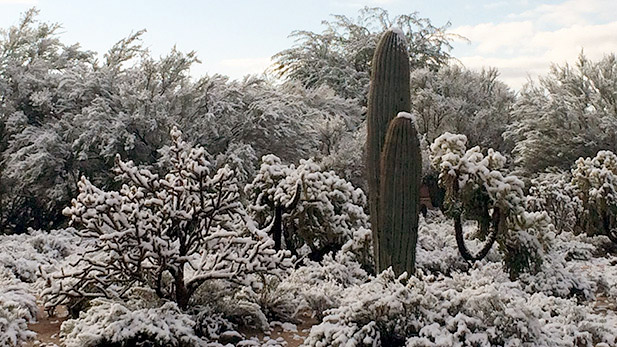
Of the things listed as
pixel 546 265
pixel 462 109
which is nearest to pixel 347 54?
pixel 462 109

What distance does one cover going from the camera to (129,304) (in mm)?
4961

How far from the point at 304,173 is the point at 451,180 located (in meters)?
1.94

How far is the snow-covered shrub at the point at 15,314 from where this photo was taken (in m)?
4.56

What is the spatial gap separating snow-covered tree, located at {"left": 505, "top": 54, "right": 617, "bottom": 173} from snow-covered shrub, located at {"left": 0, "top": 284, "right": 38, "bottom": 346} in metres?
13.3

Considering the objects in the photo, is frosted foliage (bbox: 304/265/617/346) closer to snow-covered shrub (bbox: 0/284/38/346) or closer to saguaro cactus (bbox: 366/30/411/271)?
saguaro cactus (bbox: 366/30/411/271)

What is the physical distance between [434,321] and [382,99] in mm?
2575

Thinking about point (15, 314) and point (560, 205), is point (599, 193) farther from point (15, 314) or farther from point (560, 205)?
point (15, 314)

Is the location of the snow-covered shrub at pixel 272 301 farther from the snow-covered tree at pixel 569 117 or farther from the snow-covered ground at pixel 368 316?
the snow-covered tree at pixel 569 117

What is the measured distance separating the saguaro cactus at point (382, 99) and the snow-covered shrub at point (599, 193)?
5384mm

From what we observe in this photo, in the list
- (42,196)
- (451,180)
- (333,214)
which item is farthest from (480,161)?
(42,196)

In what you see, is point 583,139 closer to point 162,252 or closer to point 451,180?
point 451,180

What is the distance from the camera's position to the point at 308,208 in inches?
308

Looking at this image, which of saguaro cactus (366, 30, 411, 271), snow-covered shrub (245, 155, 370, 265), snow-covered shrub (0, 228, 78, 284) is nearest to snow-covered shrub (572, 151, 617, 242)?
snow-covered shrub (245, 155, 370, 265)

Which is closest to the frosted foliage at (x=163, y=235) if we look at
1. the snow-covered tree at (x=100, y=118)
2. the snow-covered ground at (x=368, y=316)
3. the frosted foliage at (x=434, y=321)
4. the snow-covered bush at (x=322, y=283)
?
the snow-covered ground at (x=368, y=316)
